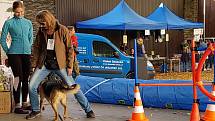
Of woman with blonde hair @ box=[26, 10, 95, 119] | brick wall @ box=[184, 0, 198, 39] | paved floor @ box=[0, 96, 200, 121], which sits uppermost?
brick wall @ box=[184, 0, 198, 39]

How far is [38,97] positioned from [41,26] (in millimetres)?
1232

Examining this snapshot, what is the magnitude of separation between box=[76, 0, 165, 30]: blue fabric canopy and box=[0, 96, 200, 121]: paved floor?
7.73m

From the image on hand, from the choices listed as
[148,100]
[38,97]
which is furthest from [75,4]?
[38,97]

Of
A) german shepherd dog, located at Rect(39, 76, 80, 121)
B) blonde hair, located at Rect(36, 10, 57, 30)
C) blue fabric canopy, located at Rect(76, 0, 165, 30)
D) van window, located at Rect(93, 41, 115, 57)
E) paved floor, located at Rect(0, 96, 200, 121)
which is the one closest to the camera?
blonde hair, located at Rect(36, 10, 57, 30)

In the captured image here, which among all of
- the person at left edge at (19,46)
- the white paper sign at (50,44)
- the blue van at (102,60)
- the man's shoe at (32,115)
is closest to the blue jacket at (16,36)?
the person at left edge at (19,46)

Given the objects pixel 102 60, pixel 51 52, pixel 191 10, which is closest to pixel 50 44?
pixel 51 52

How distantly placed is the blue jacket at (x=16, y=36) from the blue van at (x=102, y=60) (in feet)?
20.8

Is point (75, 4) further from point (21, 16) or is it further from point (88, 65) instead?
point (21, 16)

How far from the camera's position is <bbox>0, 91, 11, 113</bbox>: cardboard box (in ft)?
26.3

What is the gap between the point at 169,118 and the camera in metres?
7.94

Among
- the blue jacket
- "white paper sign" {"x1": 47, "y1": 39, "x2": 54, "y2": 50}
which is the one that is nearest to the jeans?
"white paper sign" {"x1": 47, "y1": 39, "x2": 54, "y2": 50}

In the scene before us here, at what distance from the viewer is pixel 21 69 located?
7.85 m

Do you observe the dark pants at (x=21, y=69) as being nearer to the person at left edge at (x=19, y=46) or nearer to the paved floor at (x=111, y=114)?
the person at left edge at (x=19, y=46)

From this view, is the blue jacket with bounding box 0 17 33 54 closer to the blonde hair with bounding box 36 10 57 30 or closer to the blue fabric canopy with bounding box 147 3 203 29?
the blonde hair with bounding box 36 10 57 30
